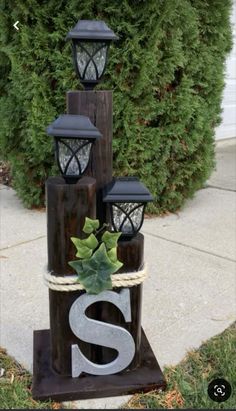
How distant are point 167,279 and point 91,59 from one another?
61.7 inches

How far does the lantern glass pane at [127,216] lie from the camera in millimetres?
1687

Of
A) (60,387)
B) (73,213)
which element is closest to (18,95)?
(73,213)

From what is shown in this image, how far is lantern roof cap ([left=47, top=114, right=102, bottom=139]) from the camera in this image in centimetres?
154

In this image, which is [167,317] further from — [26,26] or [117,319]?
[26,26]

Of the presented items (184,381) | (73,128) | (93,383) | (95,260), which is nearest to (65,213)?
(95,260)

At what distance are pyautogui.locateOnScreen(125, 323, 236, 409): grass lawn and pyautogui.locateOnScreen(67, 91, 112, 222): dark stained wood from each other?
76 centimetres

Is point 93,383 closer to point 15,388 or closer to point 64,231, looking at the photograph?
point 15,388

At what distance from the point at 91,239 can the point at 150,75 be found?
227 cm

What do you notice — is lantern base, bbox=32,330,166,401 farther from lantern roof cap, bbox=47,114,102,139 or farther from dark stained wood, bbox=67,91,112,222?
lantern roof cap, bbox=47,114,102,139

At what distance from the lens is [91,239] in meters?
1.68

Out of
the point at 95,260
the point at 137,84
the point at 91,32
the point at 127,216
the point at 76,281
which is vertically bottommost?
the point at 76,281

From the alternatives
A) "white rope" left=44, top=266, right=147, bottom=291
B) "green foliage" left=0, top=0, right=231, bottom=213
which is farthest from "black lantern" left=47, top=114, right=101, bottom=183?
"green foliage" left=0, top=0, right=231, bottom=213

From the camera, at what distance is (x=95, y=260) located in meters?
1.69

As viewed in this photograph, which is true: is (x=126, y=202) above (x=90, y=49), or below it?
below
